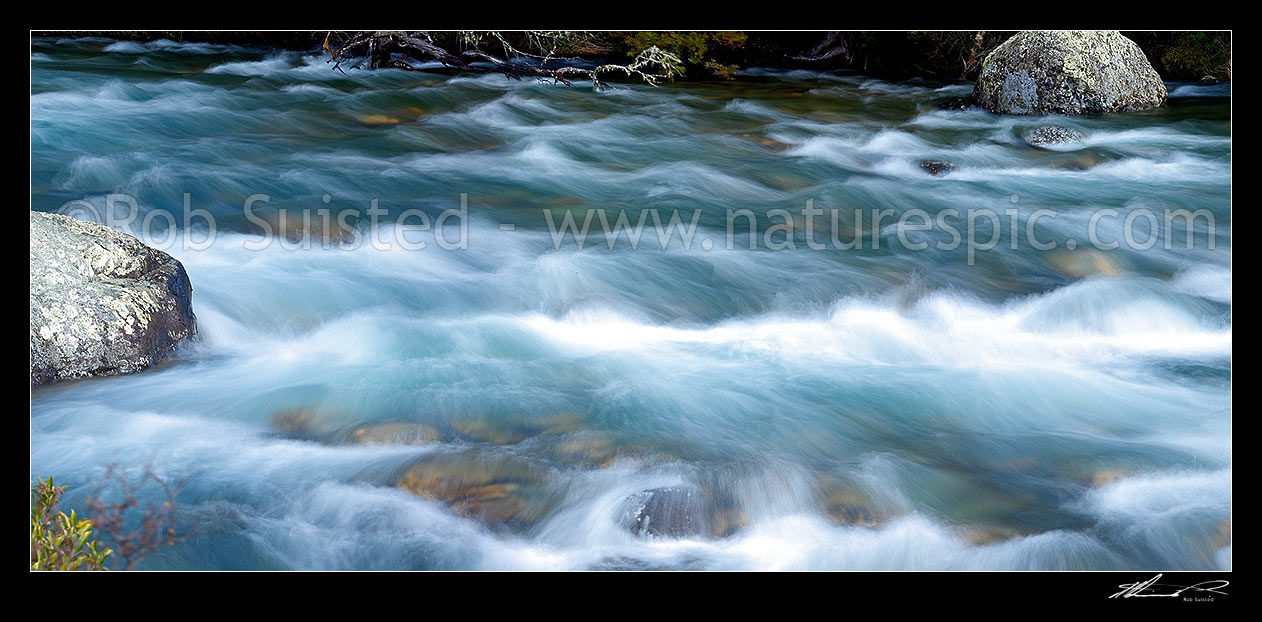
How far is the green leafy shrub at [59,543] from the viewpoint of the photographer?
112 inches

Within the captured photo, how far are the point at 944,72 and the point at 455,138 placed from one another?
20.5ft

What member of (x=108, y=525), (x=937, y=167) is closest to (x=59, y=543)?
(x=108, y=525)

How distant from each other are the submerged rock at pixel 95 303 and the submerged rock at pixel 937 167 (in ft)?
19.0

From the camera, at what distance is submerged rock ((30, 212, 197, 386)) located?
4168 millimetres

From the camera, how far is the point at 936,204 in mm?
7281

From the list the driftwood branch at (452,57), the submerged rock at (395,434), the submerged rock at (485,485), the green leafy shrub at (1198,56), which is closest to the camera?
the submerged rock at (485,485)

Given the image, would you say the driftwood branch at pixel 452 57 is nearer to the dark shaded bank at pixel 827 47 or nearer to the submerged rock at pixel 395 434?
the dark shaded bank at pixel 827 47

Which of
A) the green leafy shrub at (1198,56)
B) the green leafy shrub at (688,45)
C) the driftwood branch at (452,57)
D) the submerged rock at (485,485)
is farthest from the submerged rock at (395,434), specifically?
the green leafy shrub at (1198,56)

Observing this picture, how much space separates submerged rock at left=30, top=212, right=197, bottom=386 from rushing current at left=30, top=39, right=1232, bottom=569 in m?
0.11

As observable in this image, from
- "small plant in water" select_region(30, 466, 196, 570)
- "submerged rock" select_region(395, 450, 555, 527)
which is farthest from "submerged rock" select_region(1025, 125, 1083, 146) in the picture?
"small plant in water" select_region(30, 466, 196, 570)

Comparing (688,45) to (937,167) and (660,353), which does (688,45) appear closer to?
(937,167)

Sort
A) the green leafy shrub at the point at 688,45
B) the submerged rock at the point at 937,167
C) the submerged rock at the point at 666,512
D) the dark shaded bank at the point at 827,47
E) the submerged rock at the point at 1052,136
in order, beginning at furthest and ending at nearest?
the green leafy shrub at the point at 688,45, the dark shaded bank at the point at 827,47, the submerged rock at the point at 1052,136, the submerged rock at the point at 937,167, the submerged rock at the point at 666,512

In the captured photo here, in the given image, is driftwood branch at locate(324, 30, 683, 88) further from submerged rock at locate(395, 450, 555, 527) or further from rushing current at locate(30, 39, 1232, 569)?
submerged rock at locate(395, 450, 555, 527)
